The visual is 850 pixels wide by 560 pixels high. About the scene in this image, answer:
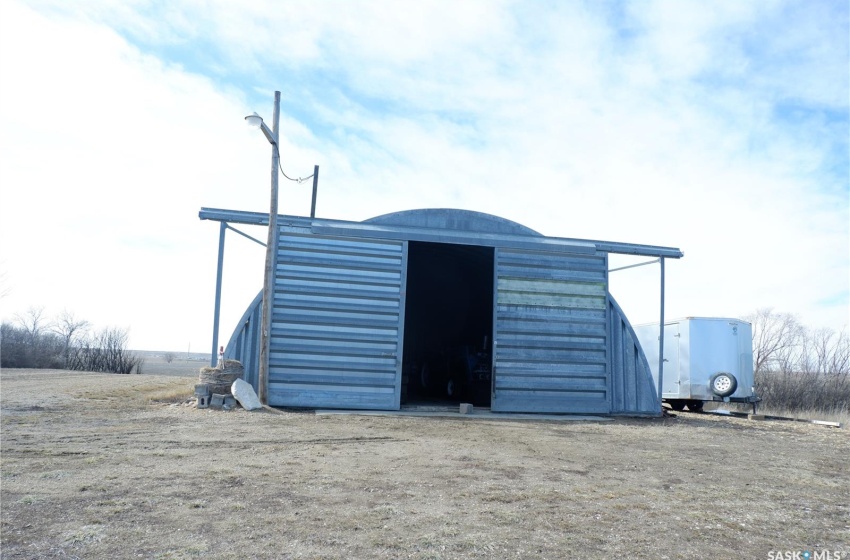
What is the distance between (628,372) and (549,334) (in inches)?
88.5

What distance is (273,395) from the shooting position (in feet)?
43.3

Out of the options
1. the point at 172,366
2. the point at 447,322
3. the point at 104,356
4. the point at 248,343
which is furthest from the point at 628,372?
the point at 172,366

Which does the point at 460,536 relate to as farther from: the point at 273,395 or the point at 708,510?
the point at 273,395

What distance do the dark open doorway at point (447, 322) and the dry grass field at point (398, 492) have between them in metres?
7.09

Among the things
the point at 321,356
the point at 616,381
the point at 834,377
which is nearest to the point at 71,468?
the point at 321,356

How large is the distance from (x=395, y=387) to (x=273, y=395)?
2.55 meters

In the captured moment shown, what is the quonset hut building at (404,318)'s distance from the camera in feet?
44.2

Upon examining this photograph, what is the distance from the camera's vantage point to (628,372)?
15.1 meters

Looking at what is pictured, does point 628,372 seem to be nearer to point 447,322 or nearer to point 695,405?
point 695,405

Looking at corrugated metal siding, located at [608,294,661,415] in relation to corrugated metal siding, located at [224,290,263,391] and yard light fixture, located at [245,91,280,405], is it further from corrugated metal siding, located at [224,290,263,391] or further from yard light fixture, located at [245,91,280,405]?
corrugated metal siding, located at [224,290,263,391]

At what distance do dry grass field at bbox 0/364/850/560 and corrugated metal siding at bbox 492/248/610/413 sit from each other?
3.63 meters

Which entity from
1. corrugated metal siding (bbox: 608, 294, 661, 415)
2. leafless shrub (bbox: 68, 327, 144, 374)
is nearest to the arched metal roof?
corrugated metal siding (bbox: 608, 294, 661, 415)

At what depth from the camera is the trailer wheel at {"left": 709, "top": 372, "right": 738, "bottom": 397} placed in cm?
1748

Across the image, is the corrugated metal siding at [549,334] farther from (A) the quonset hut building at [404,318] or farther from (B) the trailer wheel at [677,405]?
(B) the trailer wheel at [677,405]
